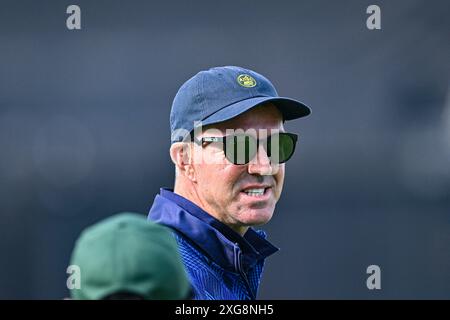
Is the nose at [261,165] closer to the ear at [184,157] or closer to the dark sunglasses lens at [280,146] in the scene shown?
the dark sunglasses lens at [280,146]

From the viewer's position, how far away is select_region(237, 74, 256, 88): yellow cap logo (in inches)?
101

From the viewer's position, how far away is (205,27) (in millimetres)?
4996

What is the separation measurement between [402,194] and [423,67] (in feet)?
2.54

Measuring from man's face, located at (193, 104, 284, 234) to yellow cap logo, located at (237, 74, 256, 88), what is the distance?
77mm

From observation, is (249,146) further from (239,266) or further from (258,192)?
(239,266)

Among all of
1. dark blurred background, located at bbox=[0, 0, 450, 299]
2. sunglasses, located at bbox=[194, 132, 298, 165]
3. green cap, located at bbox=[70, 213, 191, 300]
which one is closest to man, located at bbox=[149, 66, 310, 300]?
sunglasses, located at bbox=[194, 132, 298, 165]

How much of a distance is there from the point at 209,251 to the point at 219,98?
468mm

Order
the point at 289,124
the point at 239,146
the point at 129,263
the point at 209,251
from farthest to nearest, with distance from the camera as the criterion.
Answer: the point at 289,124 → the point at 239,146 → the point at 209,251 → the point at 129,263

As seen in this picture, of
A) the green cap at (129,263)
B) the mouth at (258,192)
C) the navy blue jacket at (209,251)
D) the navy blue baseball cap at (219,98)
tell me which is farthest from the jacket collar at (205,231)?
the green cap at (129,263)

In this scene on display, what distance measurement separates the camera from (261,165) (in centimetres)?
256

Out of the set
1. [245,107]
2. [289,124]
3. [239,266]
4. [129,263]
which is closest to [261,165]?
[245,107]

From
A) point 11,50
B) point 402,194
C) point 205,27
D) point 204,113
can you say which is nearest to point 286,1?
point 205,27
